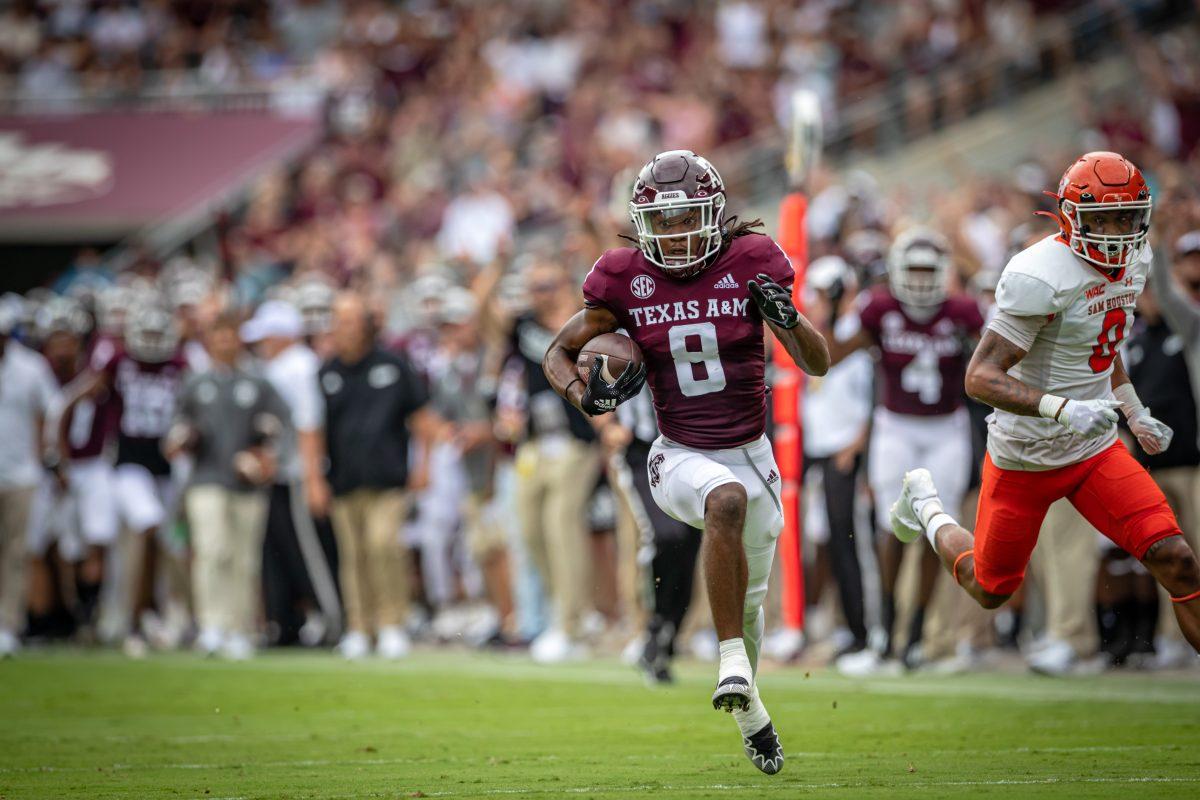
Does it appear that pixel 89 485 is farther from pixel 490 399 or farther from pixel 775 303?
pixel 775 303

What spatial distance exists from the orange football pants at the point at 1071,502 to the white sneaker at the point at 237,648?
264 inches

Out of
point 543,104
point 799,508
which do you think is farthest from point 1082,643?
point 543,104

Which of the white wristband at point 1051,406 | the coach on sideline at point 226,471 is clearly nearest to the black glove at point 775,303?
the white wristband at point 1051,406

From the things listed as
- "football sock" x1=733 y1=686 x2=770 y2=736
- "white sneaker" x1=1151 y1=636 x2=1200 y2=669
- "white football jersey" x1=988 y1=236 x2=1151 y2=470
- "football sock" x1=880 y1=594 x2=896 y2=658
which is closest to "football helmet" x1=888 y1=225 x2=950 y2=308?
"football sock" x1=880 y1=594 x2=896 y2=658

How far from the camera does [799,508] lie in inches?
424

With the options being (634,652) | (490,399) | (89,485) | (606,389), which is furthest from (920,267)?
(89,485)

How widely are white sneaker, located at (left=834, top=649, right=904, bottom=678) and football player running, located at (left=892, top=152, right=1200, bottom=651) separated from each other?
3216mm

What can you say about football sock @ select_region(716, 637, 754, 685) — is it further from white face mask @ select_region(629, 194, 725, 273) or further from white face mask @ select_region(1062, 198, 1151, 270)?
white face mask @ select_region(1062, 198, 1151, 270)

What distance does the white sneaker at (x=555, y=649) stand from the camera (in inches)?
456

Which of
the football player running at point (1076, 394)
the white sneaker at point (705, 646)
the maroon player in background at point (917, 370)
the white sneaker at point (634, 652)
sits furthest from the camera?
the white sneaker at point (705, 646)

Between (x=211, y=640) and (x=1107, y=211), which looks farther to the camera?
(x=211, y=640)

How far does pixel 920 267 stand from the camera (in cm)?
979

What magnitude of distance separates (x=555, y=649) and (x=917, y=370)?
323 centimetres

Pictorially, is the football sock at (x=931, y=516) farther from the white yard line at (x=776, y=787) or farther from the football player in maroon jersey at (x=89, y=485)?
the football player in maroon jersey at (x=89, y=485)
